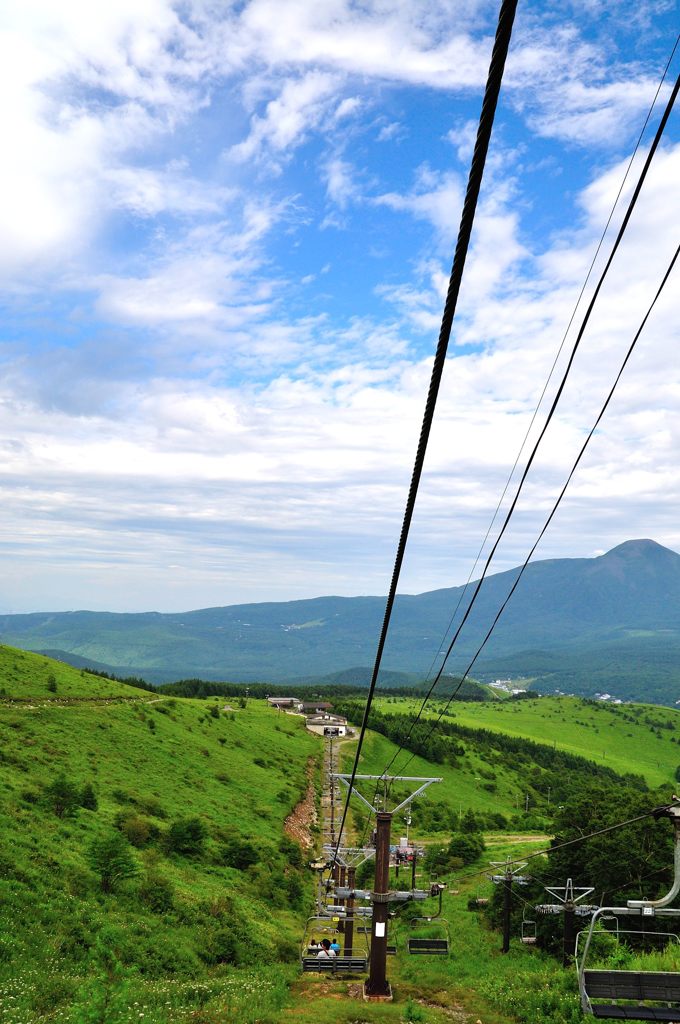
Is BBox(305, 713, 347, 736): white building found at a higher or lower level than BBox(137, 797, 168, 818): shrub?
lower

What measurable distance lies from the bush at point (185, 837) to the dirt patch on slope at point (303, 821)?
16.7 meters

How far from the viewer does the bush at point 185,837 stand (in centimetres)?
4275

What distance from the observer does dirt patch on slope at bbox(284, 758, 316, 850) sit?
2388 inches

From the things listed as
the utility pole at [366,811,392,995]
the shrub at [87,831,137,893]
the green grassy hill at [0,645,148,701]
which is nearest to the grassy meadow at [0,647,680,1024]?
the shrub at [87,831,137,893]

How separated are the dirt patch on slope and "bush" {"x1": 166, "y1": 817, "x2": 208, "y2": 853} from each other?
16662 millimetres

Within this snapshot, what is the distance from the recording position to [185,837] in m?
43.3

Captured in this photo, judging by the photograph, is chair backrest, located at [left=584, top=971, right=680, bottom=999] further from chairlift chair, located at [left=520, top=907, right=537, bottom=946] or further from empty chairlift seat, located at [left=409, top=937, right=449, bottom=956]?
chairlift chair, located at [left=520, top=907, right=537, bottom=946]

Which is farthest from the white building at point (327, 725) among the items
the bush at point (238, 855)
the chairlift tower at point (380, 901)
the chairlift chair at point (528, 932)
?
the chairlift tower at point (380, 901)

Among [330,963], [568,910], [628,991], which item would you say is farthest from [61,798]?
[628,991]

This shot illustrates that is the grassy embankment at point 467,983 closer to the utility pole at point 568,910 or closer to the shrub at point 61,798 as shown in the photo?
the utility pole at point 568,910

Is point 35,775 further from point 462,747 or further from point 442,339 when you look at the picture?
point 462,747

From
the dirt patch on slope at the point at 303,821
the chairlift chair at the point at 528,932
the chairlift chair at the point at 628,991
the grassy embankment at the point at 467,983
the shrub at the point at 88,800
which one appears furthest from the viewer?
the dirt patch on slope at the point at 303,821

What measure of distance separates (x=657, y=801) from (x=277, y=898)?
26179 mm

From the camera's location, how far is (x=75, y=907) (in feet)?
90.5
